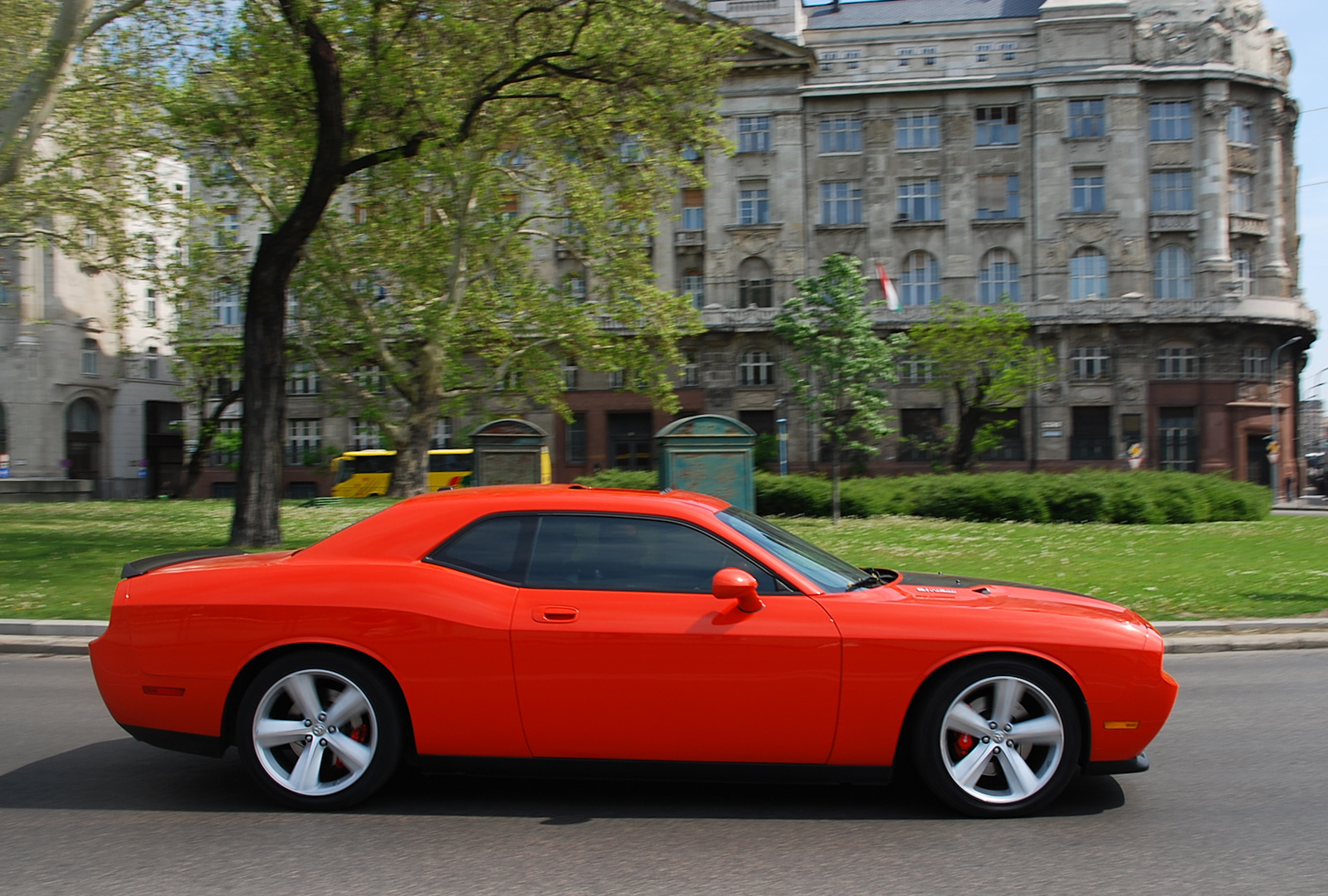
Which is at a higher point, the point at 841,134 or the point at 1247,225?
the point at 841,134

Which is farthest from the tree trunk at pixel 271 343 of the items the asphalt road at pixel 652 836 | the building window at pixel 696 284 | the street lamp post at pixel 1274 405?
the street lamp post at pixel 1274 405

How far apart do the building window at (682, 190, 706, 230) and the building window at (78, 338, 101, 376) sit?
3000 cm

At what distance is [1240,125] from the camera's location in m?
50.4

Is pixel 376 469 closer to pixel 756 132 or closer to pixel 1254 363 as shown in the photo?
pixel 756 132

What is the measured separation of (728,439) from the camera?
19.6 meters

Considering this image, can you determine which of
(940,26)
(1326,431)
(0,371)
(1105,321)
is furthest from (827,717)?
(1326,431)

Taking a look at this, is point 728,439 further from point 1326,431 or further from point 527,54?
point 1326,431

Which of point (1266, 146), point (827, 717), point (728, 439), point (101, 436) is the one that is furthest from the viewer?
point (101, 436)

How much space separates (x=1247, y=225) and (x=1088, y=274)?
26.9ft

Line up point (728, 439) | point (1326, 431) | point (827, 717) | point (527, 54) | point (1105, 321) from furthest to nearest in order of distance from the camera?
1. point (1326, 431)
2. point (1105, 321)
3. point (728, 439)
4. point (527, 54)
5. point (827, 717)

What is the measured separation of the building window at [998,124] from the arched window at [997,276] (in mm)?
5229

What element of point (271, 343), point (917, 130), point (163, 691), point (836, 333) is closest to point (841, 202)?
point (917, 130)

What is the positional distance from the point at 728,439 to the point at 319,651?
15.0 metres

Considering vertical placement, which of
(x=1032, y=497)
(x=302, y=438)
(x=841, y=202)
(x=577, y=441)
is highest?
(x=841, y=202)
